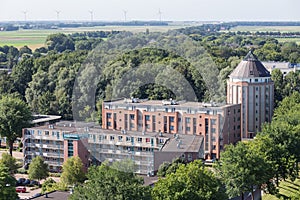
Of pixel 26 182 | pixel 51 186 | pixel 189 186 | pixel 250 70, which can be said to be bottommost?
pixel 26 182

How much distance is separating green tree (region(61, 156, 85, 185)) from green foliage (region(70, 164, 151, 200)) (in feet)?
28.2

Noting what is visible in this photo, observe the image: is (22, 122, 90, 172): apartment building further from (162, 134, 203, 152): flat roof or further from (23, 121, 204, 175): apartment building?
(162, 134, 203, 152): flat roof

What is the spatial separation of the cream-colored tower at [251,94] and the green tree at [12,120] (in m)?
11.1

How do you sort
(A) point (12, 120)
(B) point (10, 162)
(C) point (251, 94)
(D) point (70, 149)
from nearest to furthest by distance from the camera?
(B) point (10, 162)
(D) point (70, 149)
(A) point (12, 120)
(C) point (251, 94)

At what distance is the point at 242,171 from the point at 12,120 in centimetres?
1616

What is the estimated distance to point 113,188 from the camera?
1741 cm

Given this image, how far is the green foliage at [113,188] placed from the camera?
56.5ft

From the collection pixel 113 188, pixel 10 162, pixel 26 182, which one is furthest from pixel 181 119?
pixel 113 188

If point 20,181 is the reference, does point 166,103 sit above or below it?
above

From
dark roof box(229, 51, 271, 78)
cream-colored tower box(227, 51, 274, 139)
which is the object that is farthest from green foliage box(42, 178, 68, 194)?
dark roof box(229, 51, 271, 78)

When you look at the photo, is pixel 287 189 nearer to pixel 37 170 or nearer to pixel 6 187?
pixel 37 170

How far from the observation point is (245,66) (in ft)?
119

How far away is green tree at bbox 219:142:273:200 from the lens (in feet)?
70.1

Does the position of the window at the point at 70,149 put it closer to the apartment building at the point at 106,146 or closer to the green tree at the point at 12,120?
the apartment building at the point at 106,146
